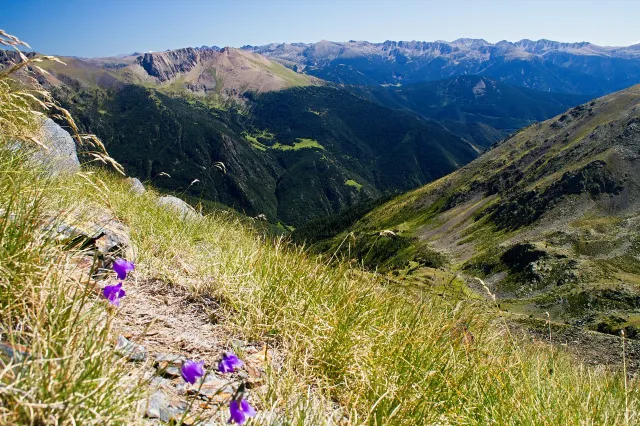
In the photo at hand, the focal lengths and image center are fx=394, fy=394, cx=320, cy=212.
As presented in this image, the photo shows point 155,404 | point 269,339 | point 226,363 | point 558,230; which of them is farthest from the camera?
point 558,230

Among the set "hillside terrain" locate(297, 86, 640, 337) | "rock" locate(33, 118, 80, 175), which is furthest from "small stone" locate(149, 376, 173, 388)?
"hillside terrain" locate(297, 86, 640, 337)

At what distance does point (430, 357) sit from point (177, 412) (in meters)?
2.39

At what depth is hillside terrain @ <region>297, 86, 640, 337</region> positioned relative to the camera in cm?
9325

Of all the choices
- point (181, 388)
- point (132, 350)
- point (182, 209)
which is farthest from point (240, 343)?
point (182, 209)

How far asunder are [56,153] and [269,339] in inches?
274

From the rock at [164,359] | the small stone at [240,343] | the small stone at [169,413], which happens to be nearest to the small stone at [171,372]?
the rock at [164,359]

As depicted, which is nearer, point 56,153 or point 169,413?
point 169,413

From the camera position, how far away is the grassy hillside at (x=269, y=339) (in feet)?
7.09

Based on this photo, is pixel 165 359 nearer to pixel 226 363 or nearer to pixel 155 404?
pixel 155 404

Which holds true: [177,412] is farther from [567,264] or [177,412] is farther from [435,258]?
[435,258]

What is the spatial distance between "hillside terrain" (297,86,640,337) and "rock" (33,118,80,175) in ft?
193

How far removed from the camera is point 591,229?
13050 cm

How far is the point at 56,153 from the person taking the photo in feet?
27.4

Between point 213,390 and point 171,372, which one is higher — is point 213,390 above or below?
below
